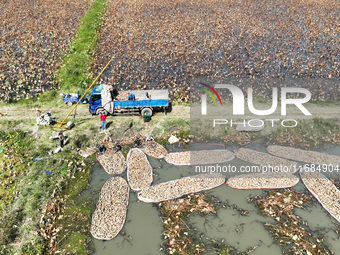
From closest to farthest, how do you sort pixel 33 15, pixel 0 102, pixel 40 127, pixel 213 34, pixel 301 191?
pixel 301 191
pixel 40 127
pixel 0 102
pixel 213 34
pixel 33 15

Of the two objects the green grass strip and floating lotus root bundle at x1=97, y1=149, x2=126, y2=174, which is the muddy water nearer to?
floating lotus root bundle at x1=97, y1=149, x2=126, y2=174

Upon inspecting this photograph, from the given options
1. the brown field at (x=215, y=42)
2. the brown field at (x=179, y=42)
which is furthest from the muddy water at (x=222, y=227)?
the brown field at (x=215, y=42)

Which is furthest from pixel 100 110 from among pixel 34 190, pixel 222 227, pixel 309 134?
pixel 309 134

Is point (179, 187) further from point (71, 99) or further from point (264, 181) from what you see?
point (71, 99)

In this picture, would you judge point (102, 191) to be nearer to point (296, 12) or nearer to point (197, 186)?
point (197, 186)

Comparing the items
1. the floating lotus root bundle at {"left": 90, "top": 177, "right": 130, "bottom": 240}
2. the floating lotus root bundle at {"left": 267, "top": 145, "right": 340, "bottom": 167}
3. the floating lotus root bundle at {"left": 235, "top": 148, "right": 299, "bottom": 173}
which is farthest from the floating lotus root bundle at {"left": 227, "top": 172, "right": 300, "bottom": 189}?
the floating lotus root bundle at {"left": 90, "top": 177, "right": 130, "bottom": 240}

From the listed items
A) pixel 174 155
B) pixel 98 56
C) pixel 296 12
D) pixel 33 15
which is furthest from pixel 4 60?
pixel 296 12

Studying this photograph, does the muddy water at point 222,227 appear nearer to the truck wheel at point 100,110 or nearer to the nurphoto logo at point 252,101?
the nurphoto logo at point 252,101
